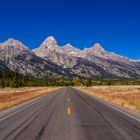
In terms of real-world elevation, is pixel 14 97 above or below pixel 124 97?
above

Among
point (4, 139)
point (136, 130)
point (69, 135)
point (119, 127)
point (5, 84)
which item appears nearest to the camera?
point (4, 139)

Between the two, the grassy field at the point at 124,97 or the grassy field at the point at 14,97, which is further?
the grassy field at the point at 14,97

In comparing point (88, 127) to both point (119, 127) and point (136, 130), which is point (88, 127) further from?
point (136, 130)

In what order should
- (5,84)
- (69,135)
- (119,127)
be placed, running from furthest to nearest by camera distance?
1. (5,84)
2. (119,127)
3. (69,135)

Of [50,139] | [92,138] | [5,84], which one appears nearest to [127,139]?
[92,138]

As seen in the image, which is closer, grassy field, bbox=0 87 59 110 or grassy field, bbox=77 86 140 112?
grassy field, bbox=77 86 140 112

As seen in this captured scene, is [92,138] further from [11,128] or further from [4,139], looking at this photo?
[11,128]

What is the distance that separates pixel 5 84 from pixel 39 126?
403 feet

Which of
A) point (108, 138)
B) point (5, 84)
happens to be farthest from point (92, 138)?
point (5, 84)

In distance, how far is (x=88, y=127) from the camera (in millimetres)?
12148

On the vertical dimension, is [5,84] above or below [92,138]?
above

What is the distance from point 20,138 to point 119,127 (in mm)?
4845

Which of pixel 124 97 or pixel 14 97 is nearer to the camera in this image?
pixel 124 97

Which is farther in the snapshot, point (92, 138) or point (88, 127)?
point (88, 127)
